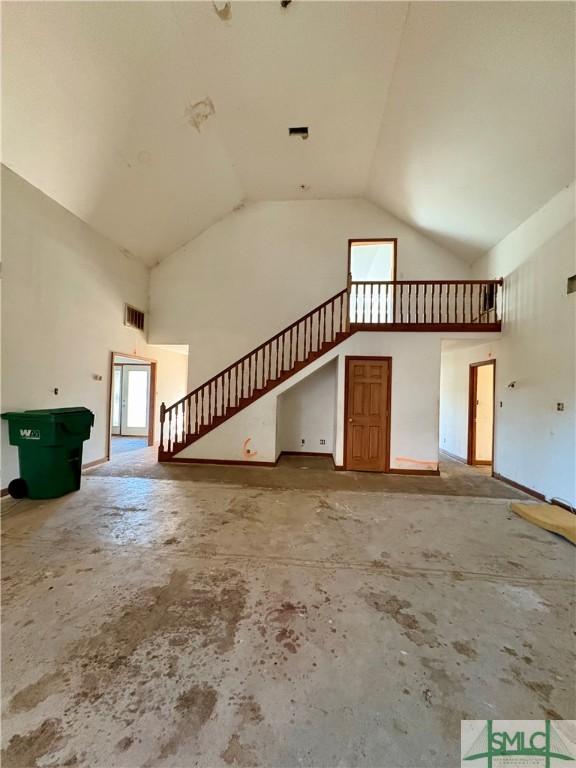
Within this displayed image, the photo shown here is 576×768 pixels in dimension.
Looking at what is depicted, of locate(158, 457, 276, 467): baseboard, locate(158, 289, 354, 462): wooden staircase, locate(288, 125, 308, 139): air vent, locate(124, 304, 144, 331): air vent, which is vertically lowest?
locate(158, 457, 276, 467): baseboard

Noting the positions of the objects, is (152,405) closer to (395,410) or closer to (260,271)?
(260,271)

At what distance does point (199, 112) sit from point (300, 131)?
1.57 metres

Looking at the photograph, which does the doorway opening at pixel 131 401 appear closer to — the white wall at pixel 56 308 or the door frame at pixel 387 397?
the white wall at pixel 56 308

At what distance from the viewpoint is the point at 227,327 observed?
6766mm

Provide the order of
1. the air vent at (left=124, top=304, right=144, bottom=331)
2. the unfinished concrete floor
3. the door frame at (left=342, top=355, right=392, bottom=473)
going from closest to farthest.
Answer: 1. the unfinished concrete floor
2. the door frame at (left=342, top=355, right=392, bottom=473)
3. the air vent at (left=124, top=304, right=144, bottom=331)

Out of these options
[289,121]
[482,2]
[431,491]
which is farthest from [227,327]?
[482,2]

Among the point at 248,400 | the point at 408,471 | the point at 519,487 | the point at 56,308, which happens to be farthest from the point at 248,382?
the point at 519,487

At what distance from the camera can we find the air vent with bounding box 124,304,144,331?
610cm

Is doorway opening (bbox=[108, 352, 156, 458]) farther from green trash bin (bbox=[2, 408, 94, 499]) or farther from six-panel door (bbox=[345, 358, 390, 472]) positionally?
six-panel door (bbox=[345, 358, 390, 472])

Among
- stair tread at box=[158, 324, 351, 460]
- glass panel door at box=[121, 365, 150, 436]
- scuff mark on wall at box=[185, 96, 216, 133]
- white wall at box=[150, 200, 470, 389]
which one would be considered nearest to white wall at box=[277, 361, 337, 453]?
stair tread at box=[158, 324, 351, 460]

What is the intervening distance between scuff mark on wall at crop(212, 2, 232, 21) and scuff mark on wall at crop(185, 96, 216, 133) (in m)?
1.01

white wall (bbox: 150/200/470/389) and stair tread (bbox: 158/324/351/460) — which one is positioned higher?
white wall (bbox: 150/200/470/389)

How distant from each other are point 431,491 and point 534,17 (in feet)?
16.6

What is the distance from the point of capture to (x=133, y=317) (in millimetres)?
6348
